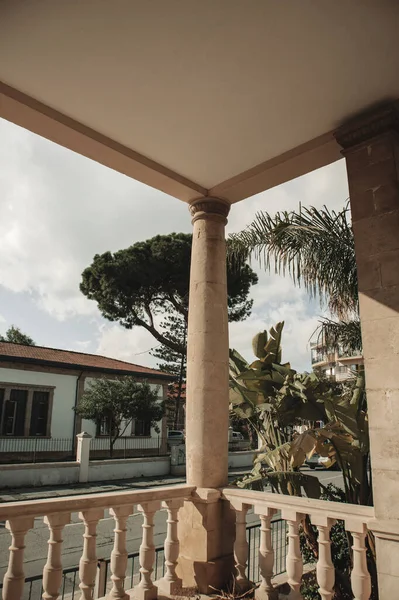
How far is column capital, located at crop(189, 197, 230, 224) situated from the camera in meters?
3.94

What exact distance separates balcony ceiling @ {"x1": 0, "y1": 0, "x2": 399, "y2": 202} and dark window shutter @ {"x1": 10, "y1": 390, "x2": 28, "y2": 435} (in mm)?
15697

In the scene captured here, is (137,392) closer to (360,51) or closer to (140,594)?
(140,594)

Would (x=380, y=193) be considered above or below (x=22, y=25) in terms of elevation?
below

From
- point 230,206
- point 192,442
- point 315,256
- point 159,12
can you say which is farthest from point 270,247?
point 159,12

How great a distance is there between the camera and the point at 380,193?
8.90ft

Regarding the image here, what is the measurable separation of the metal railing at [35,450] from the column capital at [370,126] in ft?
54.5

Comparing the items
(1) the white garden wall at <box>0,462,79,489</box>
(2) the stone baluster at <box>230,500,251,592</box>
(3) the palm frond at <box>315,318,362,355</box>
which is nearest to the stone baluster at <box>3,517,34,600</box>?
(2) the stone baluster at <box>230,500,251,592</box>

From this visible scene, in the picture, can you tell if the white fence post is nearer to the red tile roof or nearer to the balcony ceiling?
the red tile roof

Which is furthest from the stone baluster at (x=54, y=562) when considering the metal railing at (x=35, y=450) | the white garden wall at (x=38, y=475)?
the metal railing at (x=35, y=450)

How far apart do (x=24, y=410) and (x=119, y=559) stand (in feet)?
52.7

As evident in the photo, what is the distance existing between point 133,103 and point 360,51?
4.85 feet

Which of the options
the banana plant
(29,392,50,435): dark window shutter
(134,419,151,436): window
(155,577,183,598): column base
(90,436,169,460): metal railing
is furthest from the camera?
(134,419,151,436): window

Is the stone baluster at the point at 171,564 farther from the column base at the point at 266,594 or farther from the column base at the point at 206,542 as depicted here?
the column base at the point at 266,594

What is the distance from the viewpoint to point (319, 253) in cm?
468
